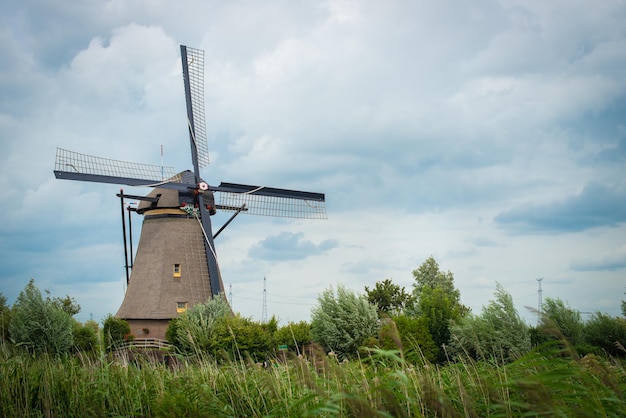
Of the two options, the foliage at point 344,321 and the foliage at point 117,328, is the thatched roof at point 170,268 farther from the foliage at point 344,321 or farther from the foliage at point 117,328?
the foliage at point 344,321

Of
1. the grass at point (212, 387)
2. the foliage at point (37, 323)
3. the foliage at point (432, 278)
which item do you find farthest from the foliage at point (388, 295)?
the grass at point (212, 387)

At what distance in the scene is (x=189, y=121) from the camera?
32281 mm

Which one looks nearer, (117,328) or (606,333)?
(606,333)

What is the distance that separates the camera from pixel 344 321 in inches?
1015

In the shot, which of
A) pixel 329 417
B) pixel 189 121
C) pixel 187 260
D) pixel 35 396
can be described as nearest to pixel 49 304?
pixel 187 260

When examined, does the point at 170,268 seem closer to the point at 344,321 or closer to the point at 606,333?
the point at 344,321

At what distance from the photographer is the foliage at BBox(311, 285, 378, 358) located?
25.8m

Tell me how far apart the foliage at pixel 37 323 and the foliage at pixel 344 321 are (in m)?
11.5

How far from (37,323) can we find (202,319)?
7608 millimetres

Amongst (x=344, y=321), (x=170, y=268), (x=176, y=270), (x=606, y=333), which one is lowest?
(x=606, y=333)

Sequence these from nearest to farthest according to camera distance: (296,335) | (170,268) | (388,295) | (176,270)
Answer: (296,335), (170,268), (176,270), (388,295)

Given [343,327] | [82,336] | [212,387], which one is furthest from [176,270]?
[212,387]

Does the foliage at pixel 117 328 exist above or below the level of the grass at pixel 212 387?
above

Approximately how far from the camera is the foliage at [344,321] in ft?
84.7
